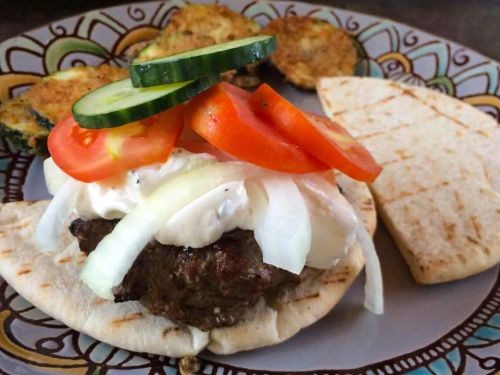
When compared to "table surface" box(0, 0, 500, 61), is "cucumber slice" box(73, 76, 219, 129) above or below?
above

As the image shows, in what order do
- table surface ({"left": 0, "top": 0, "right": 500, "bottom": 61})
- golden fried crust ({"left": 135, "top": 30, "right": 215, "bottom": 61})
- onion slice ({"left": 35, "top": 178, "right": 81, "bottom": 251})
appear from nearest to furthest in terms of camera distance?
onion slice ({"left": 35, "top": 178, "right": 81, "bottom": 251})
golden fried crust ({"left": 135, "top": 30, "right": 215, "bottom": 61})
table surface ({"left": 0, "top": 0, "right": 500, "bottom": 61})

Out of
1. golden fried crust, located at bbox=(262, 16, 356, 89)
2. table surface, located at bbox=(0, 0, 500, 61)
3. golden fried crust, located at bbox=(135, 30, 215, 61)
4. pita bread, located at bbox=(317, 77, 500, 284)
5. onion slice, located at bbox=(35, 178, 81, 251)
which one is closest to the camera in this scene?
onion slice, located at bbox=(35, 178, 81, 251)

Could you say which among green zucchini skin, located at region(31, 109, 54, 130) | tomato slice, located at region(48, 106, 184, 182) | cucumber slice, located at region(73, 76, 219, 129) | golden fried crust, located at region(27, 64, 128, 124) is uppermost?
cucumber slice, located at region(73, 76, 219, 129)

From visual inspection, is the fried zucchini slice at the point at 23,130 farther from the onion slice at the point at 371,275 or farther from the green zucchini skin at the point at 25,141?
the onion slice at the point at 371,275

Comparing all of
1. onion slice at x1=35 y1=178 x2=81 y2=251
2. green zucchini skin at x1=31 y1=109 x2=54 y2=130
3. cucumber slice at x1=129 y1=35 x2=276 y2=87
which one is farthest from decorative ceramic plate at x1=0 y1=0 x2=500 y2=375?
cucumber slice at x1=129 y1=35 x2=276 y2=87

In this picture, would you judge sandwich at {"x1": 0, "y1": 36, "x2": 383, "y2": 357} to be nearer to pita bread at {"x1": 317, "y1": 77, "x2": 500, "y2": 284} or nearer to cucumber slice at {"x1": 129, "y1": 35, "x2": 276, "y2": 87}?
cucumber slice at {"x1": 129, "y1": 35, "x2": 276, "y2": 87}

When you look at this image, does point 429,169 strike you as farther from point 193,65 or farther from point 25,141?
point 25,141

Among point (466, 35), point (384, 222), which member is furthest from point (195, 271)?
point (466, 35)
